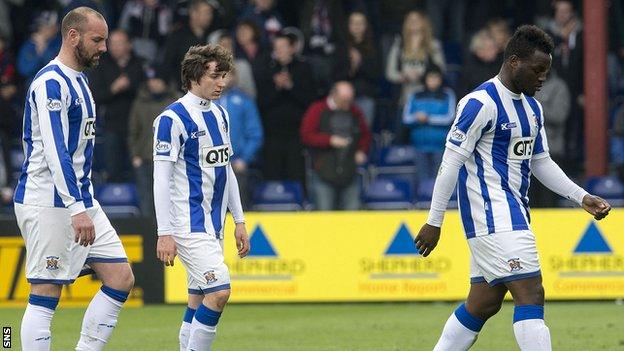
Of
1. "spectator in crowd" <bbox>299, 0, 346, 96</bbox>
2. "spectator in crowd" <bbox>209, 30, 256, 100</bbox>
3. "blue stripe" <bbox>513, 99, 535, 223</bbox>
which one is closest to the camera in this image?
"blue stripe" <bbox>513, 99, 535, 223</bbox>

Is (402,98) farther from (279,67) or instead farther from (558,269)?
(558,269)

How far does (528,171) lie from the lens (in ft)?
25.1

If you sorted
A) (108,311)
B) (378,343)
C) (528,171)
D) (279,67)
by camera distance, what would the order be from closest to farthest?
1. (528,171)
2. (108,311)
3. (378,343)
4. (279,67)

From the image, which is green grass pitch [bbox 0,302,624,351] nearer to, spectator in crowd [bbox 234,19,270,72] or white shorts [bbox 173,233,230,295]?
white shorts [bbox 173,233,230,295]

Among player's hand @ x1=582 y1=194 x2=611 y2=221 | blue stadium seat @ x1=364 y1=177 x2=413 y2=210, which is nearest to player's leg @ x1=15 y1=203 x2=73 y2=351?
player's hand @ x1=582 y1=194 x2=611 y2=221

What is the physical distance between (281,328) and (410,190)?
4943mm

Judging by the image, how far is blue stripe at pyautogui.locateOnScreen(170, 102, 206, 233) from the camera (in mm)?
8227

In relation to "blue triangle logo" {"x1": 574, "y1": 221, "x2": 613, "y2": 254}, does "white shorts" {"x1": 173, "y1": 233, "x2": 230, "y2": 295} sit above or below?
above

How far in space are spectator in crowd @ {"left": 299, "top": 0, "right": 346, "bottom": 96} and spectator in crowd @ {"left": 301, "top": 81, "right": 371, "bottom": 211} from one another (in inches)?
34.8

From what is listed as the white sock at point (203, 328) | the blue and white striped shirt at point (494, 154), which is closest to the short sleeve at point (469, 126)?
the blue and white striped shirt at point (494, 154)

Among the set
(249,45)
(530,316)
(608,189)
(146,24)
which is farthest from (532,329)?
(146,24)

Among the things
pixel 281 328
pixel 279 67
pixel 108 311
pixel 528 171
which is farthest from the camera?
pixel 279 67

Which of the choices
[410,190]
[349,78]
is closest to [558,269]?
[410,190]

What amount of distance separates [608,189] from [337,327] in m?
5.14
